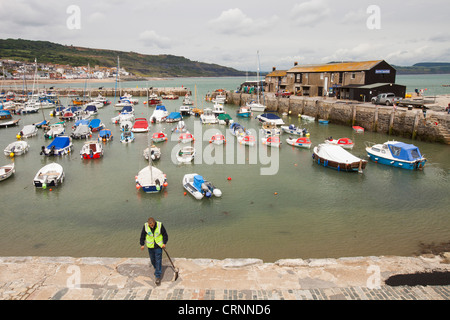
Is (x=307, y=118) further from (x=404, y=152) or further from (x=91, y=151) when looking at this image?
(x=91, y=151)

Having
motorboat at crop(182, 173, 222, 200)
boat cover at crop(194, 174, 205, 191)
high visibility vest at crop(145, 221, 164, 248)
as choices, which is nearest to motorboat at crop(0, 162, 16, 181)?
motorboat at crop(182, 173, 222, 200)

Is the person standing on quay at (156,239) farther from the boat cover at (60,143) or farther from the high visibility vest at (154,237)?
the boat cover at (60,143)

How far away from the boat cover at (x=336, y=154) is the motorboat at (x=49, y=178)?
841 inches

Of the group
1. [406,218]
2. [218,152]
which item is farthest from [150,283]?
[218,152]

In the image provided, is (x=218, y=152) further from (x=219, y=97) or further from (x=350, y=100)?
(x=219, y=97)

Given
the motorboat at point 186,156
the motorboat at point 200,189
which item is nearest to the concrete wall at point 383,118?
the motorboat at point 186,156

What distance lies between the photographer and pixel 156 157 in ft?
90.0

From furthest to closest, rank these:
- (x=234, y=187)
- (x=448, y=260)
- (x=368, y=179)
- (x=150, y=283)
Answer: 1. (x=368, y=179)
2. (x=234, y=187)
3. (x=448, y=260)
4. (x=150, y=283)

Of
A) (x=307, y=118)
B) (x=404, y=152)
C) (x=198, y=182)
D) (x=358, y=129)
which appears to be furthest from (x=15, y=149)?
(x=307, y=118)

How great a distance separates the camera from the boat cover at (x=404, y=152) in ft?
79.6

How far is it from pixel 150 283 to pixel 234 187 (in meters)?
13.0

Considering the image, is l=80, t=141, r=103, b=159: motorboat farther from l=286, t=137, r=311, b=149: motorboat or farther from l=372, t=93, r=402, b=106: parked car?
l=372, t=93, r=402, b=106: parked car

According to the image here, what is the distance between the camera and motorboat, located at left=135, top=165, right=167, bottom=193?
19703 mm

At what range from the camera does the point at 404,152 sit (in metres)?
24.4
